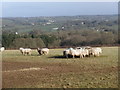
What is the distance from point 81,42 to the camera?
3071 inches

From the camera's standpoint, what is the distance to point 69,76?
18.0m

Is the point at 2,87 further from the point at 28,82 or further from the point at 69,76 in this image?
the point at 69,76

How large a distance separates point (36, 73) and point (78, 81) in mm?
4601

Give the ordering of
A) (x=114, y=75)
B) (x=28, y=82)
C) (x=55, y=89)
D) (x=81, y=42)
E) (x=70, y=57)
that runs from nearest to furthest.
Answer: (x=55, y=89) < (x=28, y=82) < (x=114, y=75) < (x=70, y=57) < (x=81, y=42)

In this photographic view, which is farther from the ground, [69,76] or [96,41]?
[69,76]

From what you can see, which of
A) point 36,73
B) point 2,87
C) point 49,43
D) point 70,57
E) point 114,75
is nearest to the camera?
point 2,87

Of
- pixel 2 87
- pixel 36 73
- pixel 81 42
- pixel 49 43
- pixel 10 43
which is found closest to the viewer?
pixel 2 87

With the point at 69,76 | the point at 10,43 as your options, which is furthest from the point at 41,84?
the point at 10,43

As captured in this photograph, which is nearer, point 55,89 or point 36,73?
point 55,89

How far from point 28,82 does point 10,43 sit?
52.2 m

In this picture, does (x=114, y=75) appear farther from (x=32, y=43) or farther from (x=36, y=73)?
(x=32, y=43)

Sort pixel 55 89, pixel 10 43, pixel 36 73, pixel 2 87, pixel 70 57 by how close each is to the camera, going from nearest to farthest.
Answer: pixel 55 89 < pixel 2 87 < pixel 36 73 < pixel 70 57 < pixel 10 43

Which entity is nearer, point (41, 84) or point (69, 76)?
point (41, 84)

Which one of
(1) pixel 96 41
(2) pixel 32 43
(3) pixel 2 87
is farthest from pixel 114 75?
(1) pixel 96 41
